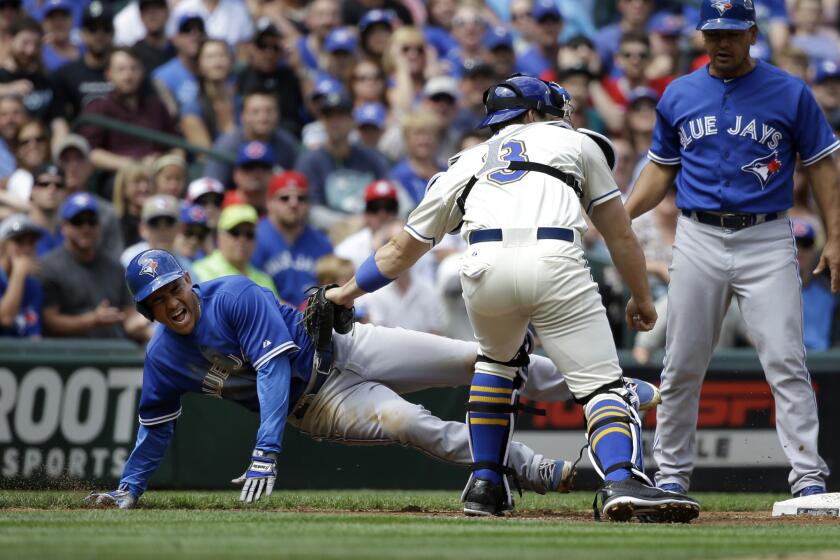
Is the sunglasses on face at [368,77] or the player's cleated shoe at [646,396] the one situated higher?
the sunglasses on face at [368,77]

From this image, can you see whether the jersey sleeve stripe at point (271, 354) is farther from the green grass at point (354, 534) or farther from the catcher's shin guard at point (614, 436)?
the catcher's shin guard at point (614, 436)

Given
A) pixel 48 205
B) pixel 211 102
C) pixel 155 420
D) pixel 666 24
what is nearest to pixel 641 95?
pixel 666 24

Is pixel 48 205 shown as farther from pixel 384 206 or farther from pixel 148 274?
pixel 148 274

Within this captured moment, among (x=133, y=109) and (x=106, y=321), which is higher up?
(x=133, y=109)

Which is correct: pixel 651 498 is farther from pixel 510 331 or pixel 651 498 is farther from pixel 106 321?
pixel 106 321

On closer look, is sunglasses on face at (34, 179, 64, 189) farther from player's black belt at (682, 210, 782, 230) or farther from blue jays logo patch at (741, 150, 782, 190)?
blue jays logo patch at (741, 150, 782, 190)

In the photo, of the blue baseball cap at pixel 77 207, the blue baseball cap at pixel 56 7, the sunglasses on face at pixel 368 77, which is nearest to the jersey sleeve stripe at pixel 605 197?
the blue baseball cap at pixel 77 207

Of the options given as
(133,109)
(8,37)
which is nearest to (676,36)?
(133,109)
